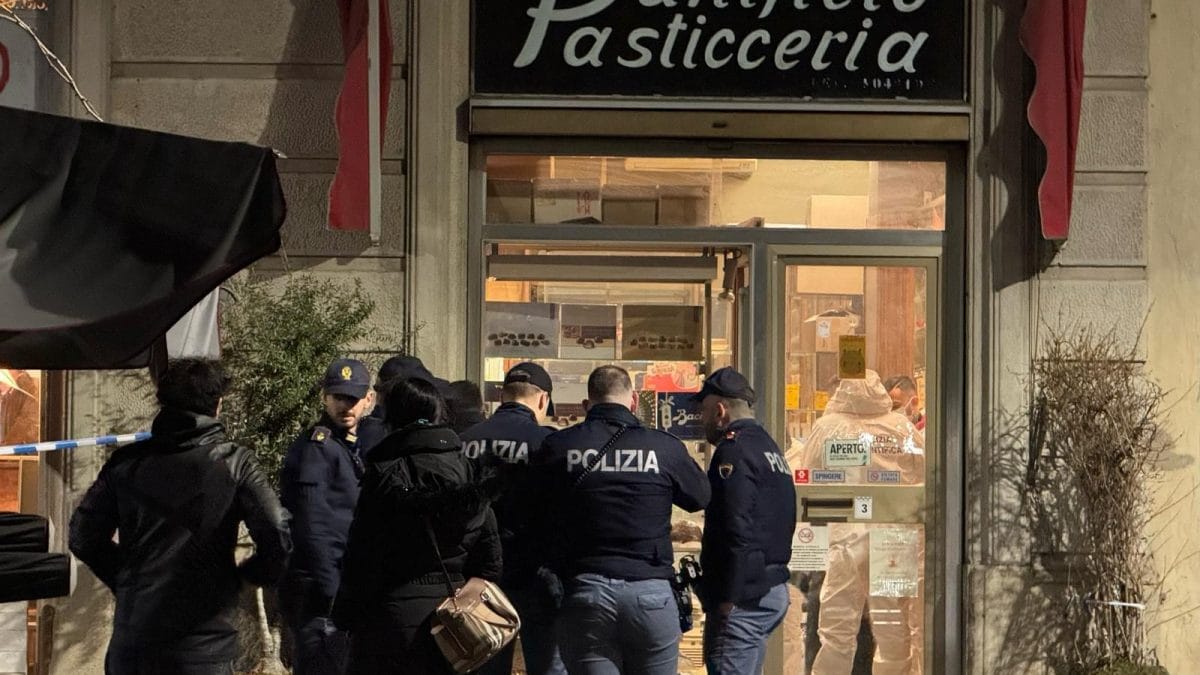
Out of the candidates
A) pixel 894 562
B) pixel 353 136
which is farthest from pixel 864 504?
pixel 353 136

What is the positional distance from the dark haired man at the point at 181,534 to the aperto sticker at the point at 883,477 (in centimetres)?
498

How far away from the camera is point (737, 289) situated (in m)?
9.88

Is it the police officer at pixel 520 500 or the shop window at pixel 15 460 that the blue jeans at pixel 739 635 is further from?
the shop window at pixel 15 460

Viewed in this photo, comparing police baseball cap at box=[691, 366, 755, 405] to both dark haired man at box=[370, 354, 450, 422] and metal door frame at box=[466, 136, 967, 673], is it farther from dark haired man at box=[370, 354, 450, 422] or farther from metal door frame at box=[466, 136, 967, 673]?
metal door frame at box=[466, 136, 967, 673]

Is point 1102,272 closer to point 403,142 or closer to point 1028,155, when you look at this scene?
point 1028,155

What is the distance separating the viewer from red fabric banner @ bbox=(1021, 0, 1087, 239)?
9305mm

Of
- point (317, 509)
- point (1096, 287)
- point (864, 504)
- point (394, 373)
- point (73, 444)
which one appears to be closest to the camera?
point (317, 509)

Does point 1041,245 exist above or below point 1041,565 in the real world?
above

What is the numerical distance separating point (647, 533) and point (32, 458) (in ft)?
14.7

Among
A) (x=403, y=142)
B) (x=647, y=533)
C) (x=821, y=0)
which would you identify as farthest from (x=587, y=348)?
(x=647, y=533)

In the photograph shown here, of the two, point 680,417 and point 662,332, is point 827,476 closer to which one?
point 680,417

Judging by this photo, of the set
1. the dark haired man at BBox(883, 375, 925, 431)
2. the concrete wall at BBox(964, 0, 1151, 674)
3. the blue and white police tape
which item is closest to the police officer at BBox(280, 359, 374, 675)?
the blue and white police tape

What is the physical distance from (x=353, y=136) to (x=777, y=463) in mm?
3344

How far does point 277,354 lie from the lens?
29.3 feet
